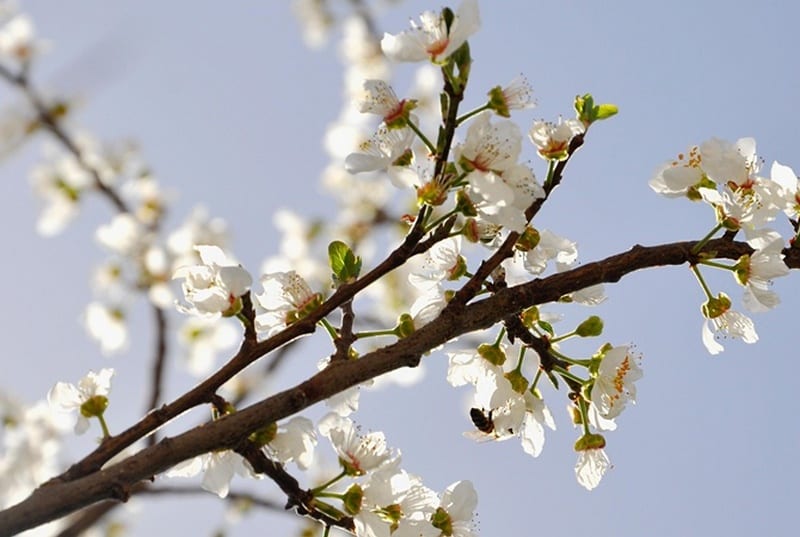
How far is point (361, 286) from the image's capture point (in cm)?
112

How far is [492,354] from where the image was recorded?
4.53 feet

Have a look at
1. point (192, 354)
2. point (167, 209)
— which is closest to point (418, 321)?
point (192, 354)

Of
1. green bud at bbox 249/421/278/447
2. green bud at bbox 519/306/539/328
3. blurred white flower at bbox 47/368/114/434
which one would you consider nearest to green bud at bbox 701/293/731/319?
green bud at bbox 519/306/539/328

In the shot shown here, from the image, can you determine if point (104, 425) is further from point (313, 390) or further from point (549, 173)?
point (549, 173)

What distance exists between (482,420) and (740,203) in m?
0.54

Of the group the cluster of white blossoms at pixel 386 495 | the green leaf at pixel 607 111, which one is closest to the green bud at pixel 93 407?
the cluster of white blossoms at pixel 386 495

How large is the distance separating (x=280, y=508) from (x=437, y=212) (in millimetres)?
1727

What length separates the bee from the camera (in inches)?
53.4

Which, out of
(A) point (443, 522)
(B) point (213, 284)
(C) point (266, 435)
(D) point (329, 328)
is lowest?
(A) point (443, 522)

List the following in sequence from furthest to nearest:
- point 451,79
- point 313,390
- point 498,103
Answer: point 498,103 < point 451,79 < point 313,390

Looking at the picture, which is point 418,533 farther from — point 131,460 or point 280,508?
point 280,508

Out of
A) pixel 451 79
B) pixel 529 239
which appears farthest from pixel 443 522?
pixel 451 79

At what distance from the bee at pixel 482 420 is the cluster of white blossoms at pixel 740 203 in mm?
421

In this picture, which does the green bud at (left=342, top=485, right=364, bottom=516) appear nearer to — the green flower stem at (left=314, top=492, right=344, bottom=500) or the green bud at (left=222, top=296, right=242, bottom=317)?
the green flower stem at (left=314, top=492, right=344, bottom=500)
